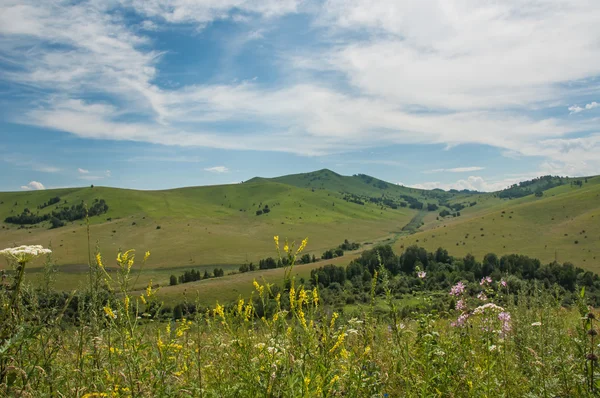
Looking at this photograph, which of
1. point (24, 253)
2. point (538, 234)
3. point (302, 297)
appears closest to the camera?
point (24, 253)

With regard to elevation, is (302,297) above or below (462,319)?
above

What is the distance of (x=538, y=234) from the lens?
120 metres

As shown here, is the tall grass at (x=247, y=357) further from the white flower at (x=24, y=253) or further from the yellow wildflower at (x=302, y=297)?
the white flower at (x=24, y=253)

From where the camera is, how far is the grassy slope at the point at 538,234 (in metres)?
99.4

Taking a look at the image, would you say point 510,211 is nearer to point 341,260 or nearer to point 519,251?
point 519,251

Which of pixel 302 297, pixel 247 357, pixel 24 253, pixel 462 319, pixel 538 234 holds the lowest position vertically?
pixel 538 234

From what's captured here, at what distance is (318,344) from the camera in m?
3.32

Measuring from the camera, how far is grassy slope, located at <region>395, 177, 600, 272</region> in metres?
99.4

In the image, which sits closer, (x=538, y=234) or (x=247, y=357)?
(x=247, y=357)

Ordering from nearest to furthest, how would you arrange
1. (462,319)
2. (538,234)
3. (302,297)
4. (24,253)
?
(24,253) → (302,297) → (462,319) → (538,234)

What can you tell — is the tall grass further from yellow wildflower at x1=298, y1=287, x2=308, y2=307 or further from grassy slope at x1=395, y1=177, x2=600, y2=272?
grassy slope at x1=395, y1=177, x2=600, y2=272

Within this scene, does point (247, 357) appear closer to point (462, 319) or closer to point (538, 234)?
point (462, 319)

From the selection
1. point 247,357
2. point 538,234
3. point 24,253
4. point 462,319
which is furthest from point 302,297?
point 538,234

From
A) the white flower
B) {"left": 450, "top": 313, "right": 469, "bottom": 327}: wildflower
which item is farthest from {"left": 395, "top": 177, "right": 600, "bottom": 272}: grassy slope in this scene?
the white flower
